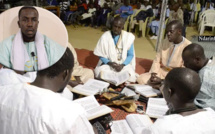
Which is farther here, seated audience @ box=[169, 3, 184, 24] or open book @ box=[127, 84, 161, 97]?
seated audience @ box=[169, 3, 184, 24]

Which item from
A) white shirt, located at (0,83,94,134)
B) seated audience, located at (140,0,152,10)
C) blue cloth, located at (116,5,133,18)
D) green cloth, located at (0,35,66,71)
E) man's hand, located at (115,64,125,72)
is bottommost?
man's hand, located at (115,64,125,72)

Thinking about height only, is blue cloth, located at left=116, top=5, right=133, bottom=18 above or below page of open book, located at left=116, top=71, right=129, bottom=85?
above

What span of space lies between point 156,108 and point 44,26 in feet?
5.37

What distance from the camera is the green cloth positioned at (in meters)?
1.27

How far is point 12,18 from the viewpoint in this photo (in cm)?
127

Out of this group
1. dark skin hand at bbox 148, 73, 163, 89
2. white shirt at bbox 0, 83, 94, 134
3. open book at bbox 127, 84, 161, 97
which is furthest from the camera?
dark skin hand at bbox 148, 73, 163, 89

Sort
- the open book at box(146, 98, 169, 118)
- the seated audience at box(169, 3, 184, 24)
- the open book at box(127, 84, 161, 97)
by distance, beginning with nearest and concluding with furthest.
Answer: the open book at box(146, 98, 169, 118)
the open book at box(127, 84, 161, 97)
the seated audience at box(169, 3, 184, 24)

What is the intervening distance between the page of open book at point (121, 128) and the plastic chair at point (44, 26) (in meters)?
1.05

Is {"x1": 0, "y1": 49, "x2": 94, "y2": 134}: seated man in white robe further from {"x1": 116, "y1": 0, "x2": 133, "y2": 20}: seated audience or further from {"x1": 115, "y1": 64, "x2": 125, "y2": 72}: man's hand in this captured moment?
{"x1": 116, "y1": 0, "x2": 133, "y2": 20}: seated audience

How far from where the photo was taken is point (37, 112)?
0.95 m

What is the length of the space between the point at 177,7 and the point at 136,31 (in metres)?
1.57

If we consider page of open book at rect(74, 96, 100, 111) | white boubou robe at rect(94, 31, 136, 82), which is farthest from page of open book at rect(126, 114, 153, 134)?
white boubou robe at rect(94, 31, 136, 82)

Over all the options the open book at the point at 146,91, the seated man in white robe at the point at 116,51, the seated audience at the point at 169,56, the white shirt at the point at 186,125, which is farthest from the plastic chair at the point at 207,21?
the white shirt at the point at 186,125

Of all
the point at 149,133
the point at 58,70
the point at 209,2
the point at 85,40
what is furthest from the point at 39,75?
the point at 209,2
